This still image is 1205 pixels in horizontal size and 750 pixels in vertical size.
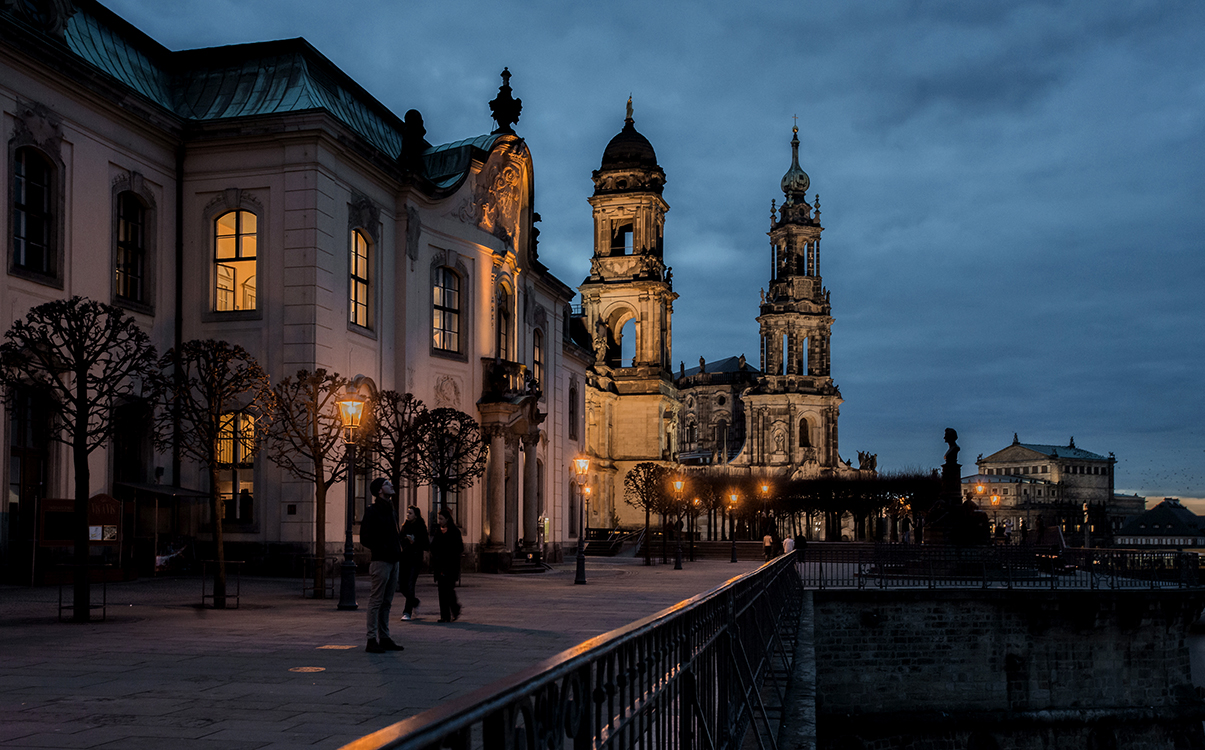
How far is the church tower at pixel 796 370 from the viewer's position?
91312 millimetres

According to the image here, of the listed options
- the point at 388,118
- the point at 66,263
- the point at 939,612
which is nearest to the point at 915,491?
the point at 939,612

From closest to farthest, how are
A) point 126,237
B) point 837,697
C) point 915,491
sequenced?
point 126,237 < point 837,697 < point 915,491

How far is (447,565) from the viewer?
15.7 m

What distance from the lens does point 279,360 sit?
25141 millimetres

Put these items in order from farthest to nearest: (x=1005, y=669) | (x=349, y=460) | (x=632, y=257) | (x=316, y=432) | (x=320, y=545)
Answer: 1. (x=632, y=257)
2. (x=1005, y=669)
3. (x=316, y=432)
4. (x=320, y=545)
5. (x=349, y=460)

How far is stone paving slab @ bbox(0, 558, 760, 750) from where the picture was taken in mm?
7297

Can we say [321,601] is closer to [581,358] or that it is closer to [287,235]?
[287,235]

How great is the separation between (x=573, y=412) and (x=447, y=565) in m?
33.1

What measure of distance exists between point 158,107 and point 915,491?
5704 cm

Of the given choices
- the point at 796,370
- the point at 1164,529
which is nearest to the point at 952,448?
the point at 796,370

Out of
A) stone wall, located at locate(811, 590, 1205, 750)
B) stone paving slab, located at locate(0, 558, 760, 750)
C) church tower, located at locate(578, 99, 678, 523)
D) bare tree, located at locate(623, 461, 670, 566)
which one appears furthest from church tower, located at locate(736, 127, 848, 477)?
stone paving slab, located at locate(0, 558, 760, 750)

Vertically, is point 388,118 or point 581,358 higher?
point 388,118

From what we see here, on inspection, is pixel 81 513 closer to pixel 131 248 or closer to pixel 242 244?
pixel 131 248

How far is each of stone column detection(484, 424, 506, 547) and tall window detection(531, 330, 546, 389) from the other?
7420 millimetres
